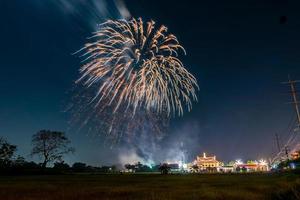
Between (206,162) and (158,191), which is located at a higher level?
(206,162)

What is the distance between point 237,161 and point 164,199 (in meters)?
168

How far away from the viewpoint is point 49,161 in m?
95.4

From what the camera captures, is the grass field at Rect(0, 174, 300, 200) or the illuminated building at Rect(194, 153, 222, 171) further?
the illuminated building at Rect(194, 153, 222, 171)

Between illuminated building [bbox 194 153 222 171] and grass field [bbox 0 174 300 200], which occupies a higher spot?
illuminated building [bbox 194 153 222 171]

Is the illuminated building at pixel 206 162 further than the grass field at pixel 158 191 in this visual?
Yes

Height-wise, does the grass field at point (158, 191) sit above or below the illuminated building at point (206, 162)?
below

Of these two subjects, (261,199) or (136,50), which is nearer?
(261,199)

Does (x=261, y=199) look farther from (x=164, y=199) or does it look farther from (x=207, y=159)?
(x=207, y=159)

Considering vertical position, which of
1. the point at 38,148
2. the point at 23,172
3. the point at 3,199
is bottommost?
the point at 3,199

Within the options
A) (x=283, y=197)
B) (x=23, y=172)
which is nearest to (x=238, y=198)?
(x=283, y=197)

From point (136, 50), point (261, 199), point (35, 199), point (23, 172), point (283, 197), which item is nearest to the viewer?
point (283, 197)

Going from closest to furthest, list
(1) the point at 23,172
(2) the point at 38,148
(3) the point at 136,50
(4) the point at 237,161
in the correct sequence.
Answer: (3) the point at 136,50 → (1) the point at 23,172 → (2) the point at 38,148 → (4) the point at 237,161

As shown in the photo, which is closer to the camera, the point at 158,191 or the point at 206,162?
the point at 158,191

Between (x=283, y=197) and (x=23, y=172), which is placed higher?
(x=23, y=172)
